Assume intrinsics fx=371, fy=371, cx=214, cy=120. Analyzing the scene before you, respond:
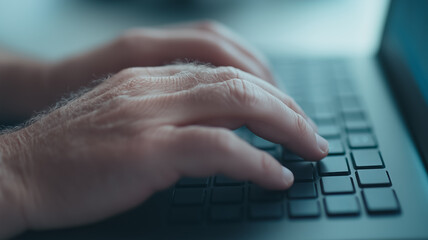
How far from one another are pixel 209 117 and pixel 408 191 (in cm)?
27

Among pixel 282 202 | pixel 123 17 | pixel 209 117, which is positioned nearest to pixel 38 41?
pixel 123 17

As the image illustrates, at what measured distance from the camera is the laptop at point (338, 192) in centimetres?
44

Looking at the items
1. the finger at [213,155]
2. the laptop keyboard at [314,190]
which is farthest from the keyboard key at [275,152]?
the finger at [213,155]

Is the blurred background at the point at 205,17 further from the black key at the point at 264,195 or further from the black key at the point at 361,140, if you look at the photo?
the black key at the point at 264,195

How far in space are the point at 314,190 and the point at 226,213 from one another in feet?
0.39

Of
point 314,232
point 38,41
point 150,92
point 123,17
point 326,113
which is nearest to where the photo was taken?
point 314,232

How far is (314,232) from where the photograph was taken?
437 millimetres

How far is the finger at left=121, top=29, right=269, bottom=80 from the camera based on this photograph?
0.70m

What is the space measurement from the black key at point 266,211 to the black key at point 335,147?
14cm

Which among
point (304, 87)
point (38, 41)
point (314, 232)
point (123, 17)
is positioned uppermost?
point (123, 17)

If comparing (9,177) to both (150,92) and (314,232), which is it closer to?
(150,92)

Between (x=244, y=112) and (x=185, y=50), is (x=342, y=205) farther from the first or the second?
(x=185, y=50)

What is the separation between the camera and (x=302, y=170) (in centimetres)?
52

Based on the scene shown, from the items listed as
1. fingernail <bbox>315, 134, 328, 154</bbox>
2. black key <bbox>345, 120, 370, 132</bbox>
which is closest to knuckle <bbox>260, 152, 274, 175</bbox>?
fingernail <bbox>315, 134, 328, 154</bbox>
